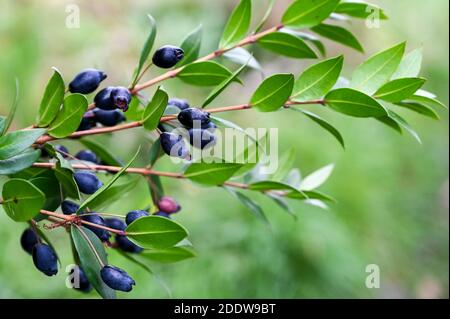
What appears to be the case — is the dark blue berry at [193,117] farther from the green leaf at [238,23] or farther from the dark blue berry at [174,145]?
the green leaf at [238,23]

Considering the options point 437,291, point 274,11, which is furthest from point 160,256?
point 274,11

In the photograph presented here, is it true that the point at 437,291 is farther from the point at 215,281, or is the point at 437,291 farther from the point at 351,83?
the point at 351,83

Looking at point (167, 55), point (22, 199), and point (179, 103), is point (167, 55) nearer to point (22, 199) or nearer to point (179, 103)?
point (179, 103)

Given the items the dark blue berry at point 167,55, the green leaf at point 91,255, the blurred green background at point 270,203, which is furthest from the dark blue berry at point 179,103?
the blurred green background at point 270,203

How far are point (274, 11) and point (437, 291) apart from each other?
211 centimetres

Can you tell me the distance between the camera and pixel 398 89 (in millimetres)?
547

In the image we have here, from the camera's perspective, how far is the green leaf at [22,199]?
16.4 inches

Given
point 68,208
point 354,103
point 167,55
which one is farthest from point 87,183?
point 354,103

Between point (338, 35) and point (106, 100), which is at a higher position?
point (338, 35)

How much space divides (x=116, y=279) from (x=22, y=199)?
0.09 metres

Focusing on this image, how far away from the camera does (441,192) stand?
2887 mm

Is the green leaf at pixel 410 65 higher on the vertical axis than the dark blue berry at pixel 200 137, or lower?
higher

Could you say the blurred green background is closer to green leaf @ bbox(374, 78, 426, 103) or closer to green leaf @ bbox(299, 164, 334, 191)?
green leaf @ bbox(299, 164, 334, 191)

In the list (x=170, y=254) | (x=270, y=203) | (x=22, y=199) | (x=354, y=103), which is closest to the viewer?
(x=22, y=199)
